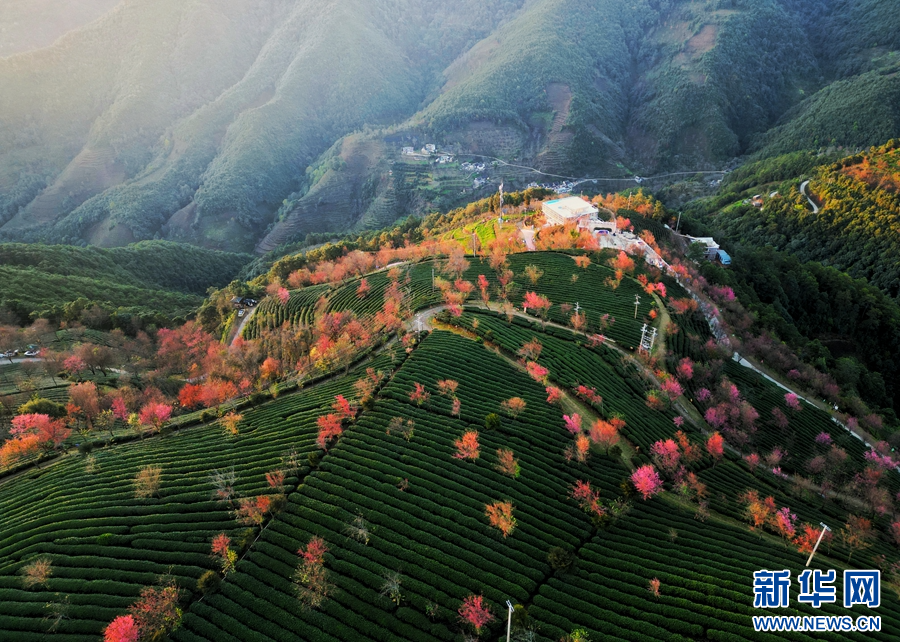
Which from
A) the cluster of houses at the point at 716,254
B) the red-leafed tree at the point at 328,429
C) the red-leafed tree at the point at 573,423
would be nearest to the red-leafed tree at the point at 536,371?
the red-leafed tree at the point at 573,423

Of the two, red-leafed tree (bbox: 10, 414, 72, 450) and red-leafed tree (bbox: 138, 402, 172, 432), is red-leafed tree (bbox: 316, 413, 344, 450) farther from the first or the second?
red-leafed tree (bbox: 10, 414, 72, 450)

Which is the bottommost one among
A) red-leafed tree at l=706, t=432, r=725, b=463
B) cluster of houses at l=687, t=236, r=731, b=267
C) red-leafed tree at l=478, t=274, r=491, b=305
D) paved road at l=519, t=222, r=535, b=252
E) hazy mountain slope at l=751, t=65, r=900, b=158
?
red-leafed tree at l=706, t=432, r=725, b=463

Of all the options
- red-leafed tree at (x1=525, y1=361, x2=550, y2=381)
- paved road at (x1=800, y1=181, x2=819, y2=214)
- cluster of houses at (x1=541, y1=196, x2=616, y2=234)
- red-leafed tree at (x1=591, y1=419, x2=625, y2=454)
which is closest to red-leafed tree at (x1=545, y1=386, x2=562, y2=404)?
red-leafed tree at (x1=525, y1=361, x2=550, y2=381)

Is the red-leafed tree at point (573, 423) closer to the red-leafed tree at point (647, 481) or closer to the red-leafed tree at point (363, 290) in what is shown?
the red-leafed tree at point (647, 481)

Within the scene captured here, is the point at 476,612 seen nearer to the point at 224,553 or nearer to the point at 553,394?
the point at 224,553

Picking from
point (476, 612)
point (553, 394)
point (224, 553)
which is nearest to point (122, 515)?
point (224, 553)

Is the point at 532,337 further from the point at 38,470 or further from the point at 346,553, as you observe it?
the point at 38,470

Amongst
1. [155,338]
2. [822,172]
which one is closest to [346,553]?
[155,338]
